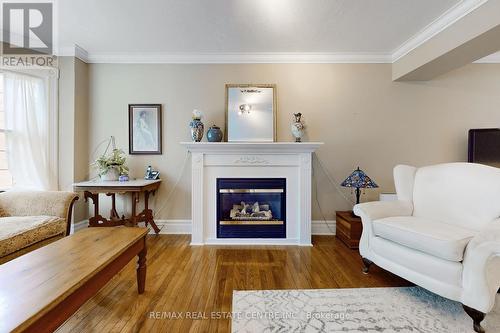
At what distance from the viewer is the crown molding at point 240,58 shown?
3.19m

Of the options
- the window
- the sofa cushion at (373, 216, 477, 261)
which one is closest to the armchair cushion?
the window

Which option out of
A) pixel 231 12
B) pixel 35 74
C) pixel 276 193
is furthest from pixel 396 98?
pixel 35 74

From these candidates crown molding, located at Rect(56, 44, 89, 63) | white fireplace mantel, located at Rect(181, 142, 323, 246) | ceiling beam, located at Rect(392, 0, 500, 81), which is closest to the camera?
ceiling beam, located at Rect(392, 0, 500, 81)

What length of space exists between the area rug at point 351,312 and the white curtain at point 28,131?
287 cm

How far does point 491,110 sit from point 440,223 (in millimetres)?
2481

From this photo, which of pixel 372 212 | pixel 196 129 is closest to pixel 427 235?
pixel 372 212

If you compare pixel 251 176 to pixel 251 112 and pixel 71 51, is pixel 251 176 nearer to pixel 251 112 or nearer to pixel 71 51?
pixel 251 112

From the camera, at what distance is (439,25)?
2.41m

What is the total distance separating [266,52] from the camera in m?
3.15

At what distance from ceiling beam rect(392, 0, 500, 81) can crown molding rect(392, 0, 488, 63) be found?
26 millimetres

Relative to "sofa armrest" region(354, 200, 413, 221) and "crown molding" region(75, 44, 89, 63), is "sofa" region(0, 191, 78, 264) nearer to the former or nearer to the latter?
"crown molding" region(75, 44, 89, 63)

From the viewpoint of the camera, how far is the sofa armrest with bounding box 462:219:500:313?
4.55 ft

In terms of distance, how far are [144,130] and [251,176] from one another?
166cm

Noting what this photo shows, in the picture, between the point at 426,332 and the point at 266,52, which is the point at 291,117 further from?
the point at 426,332
